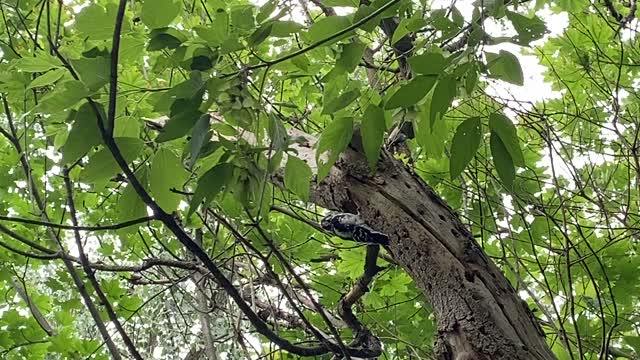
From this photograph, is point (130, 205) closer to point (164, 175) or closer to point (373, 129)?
point (164, 175)

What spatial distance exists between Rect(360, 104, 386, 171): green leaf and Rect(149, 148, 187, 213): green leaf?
8.8 inches

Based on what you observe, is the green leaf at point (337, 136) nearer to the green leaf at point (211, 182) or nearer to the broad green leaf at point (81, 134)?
the green leaf at point (211, 182)

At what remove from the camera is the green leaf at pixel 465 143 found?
2.30 feet

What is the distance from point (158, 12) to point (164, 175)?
0.20m

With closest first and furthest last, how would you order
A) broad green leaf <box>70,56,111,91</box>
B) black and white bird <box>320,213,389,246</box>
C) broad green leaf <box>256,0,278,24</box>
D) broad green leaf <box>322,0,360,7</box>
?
1. broad green leaf <box>70,56,111,91</box>
2. broad green leaf <box>256,0,278,24</box>
3. broad green leaf <box>322,0,360,7</box>
4. black and white bird <box>320,213,389,246</box>

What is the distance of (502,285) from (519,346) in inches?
4.3

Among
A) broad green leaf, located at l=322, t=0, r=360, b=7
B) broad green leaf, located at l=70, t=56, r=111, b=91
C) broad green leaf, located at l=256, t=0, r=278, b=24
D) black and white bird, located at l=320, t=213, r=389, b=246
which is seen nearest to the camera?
broad green leaf, located at l=70, t=56, r=111, b=91

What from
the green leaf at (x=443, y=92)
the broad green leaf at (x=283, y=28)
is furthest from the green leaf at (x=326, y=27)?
the green leaf at (x=443, y=92)

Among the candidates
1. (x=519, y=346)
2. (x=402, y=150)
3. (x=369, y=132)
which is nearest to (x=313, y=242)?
(x=402, y=150)

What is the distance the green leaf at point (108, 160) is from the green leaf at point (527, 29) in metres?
0.42

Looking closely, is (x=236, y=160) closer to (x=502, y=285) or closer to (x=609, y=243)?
(x=502, y=285)

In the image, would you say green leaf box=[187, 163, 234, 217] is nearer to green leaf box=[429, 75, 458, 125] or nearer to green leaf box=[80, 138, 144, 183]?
green leaf box=[80, 138, 144, 183]

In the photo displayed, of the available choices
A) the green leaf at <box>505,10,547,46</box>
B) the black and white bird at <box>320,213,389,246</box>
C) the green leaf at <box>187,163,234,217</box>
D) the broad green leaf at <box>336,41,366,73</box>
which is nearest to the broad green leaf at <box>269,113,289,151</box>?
the green leaf at <box>187,163,234,217</box>

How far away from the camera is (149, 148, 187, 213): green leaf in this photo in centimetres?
75
